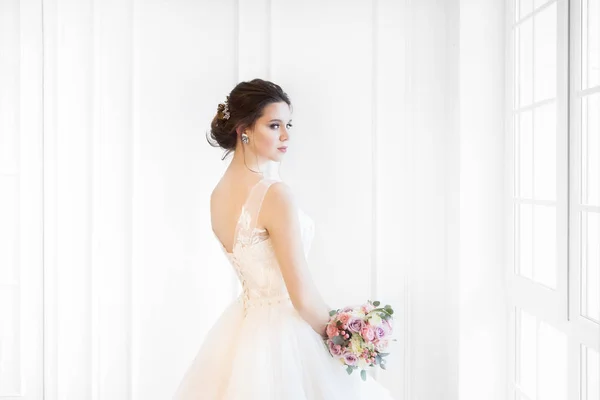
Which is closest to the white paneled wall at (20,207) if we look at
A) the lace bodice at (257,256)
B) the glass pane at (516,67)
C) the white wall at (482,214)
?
the lace bodice at (257,256)

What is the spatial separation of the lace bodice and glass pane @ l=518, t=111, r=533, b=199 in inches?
38.7

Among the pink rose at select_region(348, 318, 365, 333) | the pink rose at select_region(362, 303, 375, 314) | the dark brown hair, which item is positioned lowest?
the pink rose at select_region(348, 318, 365, 333)

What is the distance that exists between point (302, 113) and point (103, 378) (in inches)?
64.6

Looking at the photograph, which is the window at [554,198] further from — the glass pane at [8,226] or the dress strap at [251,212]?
the glass pane at [8,226]

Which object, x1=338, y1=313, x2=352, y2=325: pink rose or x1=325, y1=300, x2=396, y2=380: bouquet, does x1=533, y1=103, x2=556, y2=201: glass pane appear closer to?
x1=325, y1=300, x2=396, y2=380: bouquet

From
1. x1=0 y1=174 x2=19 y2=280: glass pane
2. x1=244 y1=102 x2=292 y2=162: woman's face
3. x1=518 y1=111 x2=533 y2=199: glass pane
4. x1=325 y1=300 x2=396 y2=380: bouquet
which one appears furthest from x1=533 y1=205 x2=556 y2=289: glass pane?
x1=0 y1=174 x2=19 y2=280: glass pane

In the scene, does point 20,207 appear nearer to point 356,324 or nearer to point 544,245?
point 356,324

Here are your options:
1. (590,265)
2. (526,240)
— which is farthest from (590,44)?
(526,240)

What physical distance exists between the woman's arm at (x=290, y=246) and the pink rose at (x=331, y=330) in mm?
59

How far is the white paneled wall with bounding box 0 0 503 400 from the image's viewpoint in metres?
2.74

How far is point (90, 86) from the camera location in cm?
275

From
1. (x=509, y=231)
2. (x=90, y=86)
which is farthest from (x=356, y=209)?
(x=90, y=86)

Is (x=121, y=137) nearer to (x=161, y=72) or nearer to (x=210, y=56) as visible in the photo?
(x=161, y=72)

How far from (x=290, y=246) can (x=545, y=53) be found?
4.19ft
